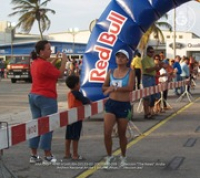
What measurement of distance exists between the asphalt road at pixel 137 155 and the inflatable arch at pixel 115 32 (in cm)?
111

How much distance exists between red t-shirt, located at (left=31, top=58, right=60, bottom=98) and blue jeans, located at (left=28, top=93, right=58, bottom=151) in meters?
0.08

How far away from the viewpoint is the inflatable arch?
1215cm

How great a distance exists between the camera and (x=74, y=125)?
7.82 metres

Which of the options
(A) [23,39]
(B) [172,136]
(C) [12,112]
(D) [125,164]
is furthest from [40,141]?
(A) [23,39]

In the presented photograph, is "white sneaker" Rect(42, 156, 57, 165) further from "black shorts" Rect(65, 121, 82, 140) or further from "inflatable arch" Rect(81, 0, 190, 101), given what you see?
"inflatable arch" Rect(81, 0, 190, 101)

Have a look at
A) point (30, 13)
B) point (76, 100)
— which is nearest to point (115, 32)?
point (76, 100)

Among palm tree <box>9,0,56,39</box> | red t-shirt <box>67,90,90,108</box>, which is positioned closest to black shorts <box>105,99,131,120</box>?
red t-shirt <box>67,90,90,108</box>

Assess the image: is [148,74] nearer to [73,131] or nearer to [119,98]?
[73,131]

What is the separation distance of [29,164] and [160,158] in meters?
2.06

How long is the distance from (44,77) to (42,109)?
48 cm

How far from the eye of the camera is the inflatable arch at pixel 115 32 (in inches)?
478

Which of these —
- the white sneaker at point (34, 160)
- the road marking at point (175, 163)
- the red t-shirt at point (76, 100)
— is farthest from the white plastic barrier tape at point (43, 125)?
the road marking at point (175, 163)

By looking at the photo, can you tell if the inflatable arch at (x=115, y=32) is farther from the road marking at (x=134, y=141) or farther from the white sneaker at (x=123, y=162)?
the white sneaker at (x=123, y=162)

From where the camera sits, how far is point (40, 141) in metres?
7.42
